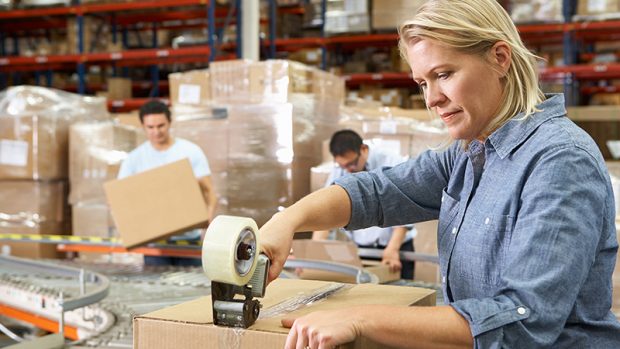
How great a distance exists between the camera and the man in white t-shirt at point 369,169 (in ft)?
13.1

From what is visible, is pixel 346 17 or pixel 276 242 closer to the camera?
pixel 276 242

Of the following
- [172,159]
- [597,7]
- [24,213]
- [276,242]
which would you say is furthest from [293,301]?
[597,7]

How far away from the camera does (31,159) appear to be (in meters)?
6.12

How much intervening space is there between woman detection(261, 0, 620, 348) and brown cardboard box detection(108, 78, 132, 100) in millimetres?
8241

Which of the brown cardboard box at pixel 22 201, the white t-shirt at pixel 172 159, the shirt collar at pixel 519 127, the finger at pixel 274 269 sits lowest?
the brown cardboard box at pixel 22 201

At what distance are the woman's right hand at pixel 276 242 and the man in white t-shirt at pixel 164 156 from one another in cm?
331

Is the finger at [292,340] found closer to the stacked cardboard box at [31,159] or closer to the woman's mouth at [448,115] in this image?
the woman's mouth at [448,115]

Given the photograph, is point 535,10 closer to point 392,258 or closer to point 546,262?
point 392,258

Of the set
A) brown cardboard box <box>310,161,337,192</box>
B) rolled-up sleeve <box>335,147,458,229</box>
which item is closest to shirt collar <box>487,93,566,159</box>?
rolled-up sleeve <box>335,147,458,229</box>

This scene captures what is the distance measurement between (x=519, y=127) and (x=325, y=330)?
1.60 feet

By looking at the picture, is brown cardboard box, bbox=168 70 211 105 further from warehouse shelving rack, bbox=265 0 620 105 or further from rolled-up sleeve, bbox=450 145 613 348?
rolled-up sleeve, bbox=450 145 613 348

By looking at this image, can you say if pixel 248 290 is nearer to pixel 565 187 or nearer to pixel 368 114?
pixel 565 187

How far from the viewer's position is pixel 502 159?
1.35 metres

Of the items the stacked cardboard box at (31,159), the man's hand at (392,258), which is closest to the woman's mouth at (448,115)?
the man's hand at (392,258)
